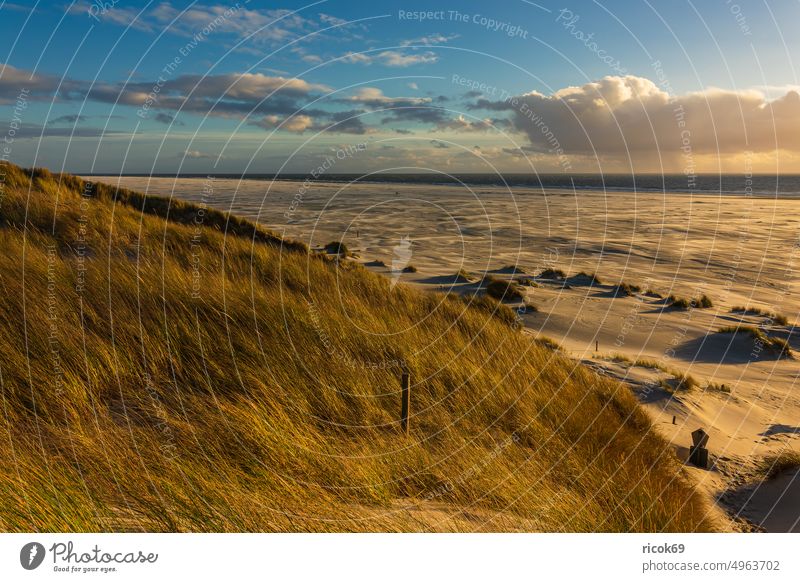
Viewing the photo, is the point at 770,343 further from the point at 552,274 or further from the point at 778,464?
the point at 552,274

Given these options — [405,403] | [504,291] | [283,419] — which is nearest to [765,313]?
[504,291]

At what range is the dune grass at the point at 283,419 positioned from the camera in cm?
370

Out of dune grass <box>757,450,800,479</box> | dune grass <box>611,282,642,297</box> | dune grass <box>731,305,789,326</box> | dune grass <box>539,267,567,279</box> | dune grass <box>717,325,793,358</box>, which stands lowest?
dune grass <box>757,450,800,479</box>

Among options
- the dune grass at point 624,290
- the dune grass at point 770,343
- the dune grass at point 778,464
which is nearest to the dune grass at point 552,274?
the dune grass at point 624,290

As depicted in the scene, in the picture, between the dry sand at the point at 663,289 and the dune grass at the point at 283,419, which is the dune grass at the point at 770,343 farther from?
the dune grass at the point at 283,419

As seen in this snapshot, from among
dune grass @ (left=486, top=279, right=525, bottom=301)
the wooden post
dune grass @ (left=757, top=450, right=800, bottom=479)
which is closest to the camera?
the wooden post

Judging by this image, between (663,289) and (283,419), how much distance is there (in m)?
18.0

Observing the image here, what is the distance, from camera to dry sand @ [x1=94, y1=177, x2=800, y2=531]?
750cm

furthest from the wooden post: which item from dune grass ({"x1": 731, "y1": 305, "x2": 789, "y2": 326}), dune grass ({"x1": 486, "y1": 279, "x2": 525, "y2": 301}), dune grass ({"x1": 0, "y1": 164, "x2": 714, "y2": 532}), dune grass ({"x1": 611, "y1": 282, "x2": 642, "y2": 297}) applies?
dune grass ({"x1": 731, "y1": 305, "x2": 789, "y2": 326})

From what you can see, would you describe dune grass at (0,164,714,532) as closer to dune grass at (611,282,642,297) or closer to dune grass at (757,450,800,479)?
dune grass at (757,450,800,479)

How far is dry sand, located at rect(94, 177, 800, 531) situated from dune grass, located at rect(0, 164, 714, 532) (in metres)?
1.34

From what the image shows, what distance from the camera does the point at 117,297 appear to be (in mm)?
6992

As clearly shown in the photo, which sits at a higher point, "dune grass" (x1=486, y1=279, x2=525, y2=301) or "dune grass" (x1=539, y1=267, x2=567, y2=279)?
"dune grass" (x1=539, y1=267, x2=567, y2=279)

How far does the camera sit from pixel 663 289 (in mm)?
18688
